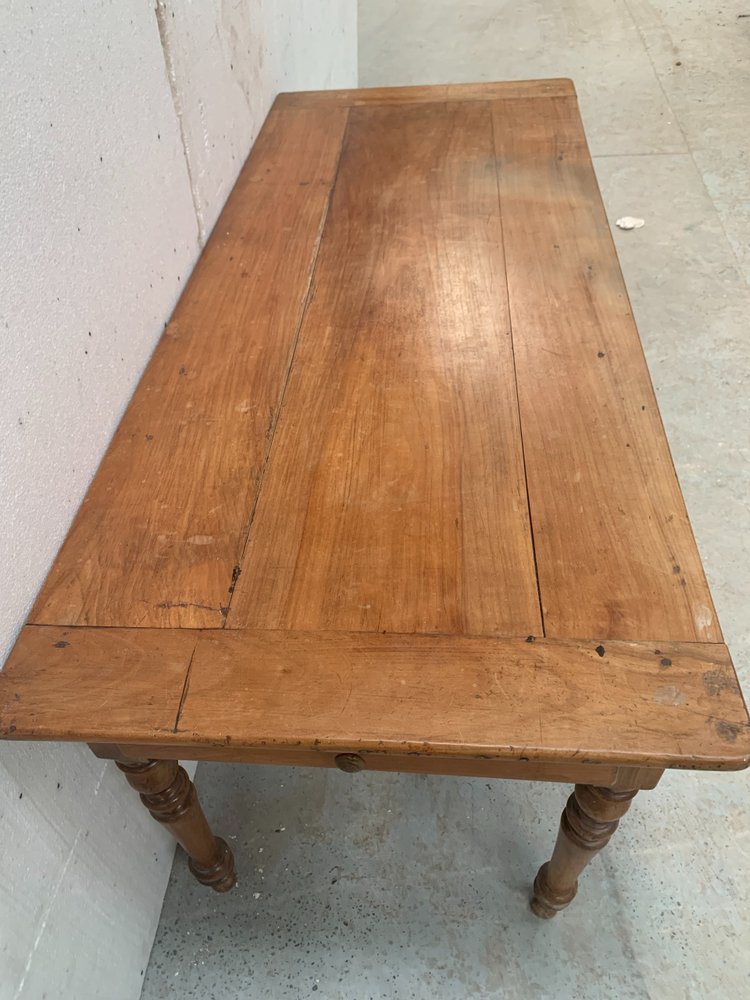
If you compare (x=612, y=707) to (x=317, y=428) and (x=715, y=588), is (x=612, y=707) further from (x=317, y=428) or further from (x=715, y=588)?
(x=715, y=588)

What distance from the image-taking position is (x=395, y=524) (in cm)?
78

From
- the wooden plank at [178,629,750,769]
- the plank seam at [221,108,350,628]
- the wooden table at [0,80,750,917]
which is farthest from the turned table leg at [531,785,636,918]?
the plank seam at [221,108,350,628]

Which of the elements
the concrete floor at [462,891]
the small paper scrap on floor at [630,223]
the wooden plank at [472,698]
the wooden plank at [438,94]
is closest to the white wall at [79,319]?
the concrete floor at [462,891]

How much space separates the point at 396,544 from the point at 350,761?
8.3 inches

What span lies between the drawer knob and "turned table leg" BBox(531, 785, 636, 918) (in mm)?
266

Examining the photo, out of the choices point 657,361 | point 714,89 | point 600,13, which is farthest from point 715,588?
point 600,13

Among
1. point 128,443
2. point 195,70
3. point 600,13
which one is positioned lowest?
point 600,13

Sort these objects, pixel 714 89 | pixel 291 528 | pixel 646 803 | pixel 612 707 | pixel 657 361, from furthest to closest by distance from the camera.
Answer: pixel 714 89, pixel 657 361, pixel 646 803, pixel 291 528, pixel 612 707

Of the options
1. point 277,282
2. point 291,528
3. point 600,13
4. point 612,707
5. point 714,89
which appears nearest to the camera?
point 612,707

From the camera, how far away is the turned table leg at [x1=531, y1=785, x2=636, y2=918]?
828 mm

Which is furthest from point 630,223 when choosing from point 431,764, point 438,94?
point 431,764

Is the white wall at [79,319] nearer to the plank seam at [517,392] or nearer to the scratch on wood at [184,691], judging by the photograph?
the scratch on wood at [184,691]

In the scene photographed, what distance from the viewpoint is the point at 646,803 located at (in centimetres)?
126

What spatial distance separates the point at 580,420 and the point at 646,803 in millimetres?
719
